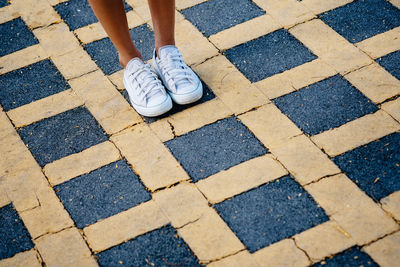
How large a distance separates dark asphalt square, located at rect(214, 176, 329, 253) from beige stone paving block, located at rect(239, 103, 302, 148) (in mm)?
202

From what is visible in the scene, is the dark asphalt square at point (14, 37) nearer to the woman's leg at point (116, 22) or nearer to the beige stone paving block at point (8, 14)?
the beige stone paving block at point (8, 14)

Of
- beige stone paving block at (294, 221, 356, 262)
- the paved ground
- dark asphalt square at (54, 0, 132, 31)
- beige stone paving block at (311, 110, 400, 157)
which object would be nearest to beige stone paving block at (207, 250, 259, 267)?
the paved ground

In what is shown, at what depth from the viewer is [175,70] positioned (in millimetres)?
2070

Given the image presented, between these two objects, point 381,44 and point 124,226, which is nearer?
point 124,226

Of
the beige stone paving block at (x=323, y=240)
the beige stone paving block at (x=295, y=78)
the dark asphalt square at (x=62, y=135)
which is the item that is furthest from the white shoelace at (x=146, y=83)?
the beige stone paving block at (x=323, y=240)

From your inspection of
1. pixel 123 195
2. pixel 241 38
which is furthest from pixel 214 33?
pixel 123 195

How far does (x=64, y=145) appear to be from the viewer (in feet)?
Result: 6.54

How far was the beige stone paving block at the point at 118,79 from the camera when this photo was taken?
7.29ft

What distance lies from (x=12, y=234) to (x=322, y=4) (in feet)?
6.14

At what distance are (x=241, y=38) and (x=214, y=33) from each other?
150 mm

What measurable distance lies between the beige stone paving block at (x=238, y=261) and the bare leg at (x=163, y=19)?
1031 mm

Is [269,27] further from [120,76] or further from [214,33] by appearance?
[120,76]

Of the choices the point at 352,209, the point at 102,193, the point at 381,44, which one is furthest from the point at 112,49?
the point at 352,209

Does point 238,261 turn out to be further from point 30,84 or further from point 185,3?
point 185,3
